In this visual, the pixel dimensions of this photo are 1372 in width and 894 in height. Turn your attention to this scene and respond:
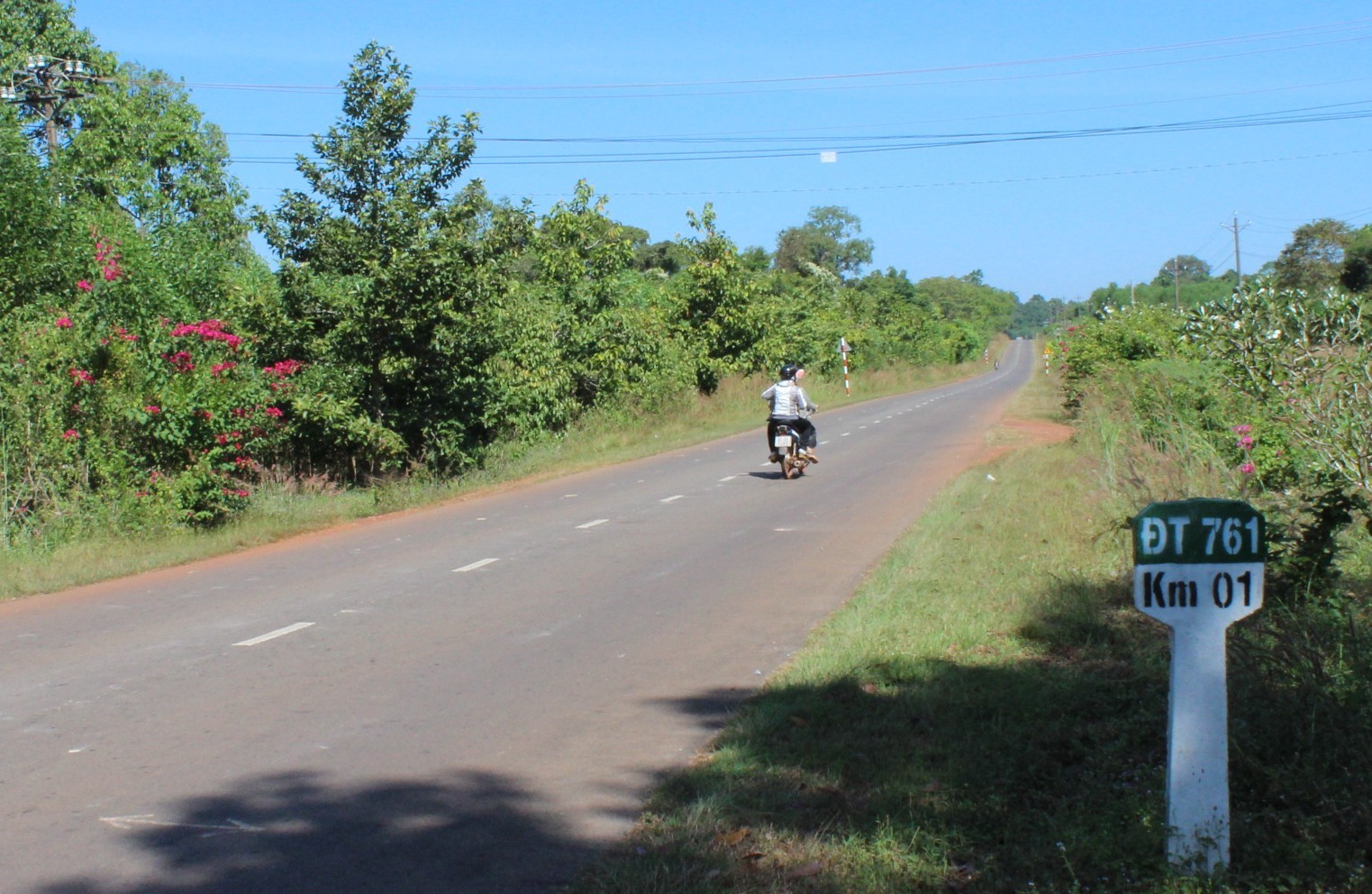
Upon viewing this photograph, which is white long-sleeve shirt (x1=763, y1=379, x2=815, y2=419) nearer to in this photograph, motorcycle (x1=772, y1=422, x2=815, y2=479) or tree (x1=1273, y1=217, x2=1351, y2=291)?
motorcycle (x1=772, y1=422, x2=815, y2=479)

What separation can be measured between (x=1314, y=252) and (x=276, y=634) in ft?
116

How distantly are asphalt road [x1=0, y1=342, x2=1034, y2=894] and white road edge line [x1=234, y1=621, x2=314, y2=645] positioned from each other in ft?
0.10

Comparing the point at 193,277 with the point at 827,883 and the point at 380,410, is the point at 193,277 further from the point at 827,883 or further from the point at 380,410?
the point at 827,883

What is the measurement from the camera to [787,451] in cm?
1922

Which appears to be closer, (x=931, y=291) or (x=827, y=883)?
(x=827, y=883)

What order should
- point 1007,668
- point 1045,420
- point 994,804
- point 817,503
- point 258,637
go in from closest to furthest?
1. point 994,804
2. point 1007,668
3. point 258,637
4. point 817,503
5. point 1045,420

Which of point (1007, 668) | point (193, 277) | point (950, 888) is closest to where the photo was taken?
point (950, 888)

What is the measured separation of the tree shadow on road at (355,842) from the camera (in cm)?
456

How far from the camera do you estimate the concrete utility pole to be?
2454 cm

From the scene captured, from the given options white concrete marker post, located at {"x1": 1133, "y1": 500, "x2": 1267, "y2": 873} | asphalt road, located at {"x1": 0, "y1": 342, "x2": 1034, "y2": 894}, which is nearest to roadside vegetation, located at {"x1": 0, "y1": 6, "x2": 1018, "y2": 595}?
asphalt road, located at {"x1": 0, "y1": 342, "x2": 1034, "y2": 894}

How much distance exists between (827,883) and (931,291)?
14613 centimetres

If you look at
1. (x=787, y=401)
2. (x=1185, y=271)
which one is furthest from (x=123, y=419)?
(x=1185, y=271)

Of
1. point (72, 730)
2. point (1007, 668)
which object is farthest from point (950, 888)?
point (72, 730)

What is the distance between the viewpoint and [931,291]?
146 meters
